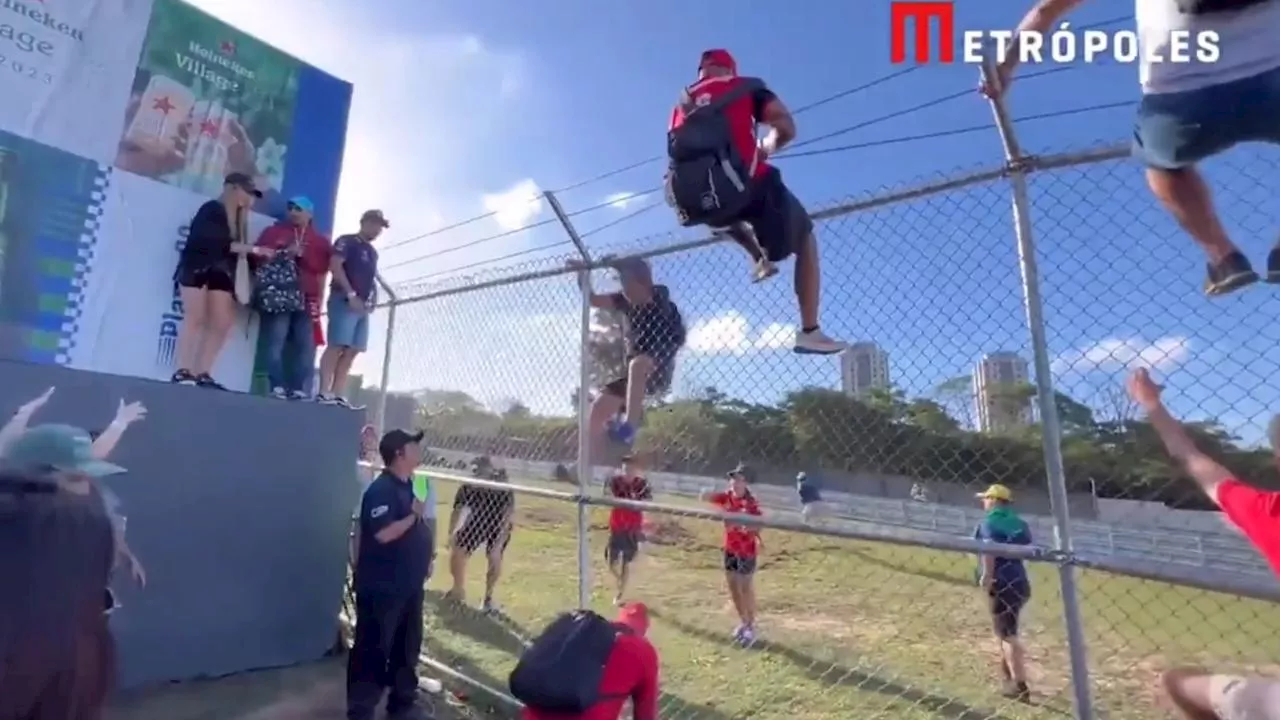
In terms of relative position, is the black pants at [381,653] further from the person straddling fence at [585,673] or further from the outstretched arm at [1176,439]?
the outstretched arm at [1176,439]

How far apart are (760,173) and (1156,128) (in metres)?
1.35

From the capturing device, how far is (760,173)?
10.3ft

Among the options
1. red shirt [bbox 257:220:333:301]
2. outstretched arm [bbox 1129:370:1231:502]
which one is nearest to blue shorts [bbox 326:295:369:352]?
red shirt [bbox 257:220:333:301]

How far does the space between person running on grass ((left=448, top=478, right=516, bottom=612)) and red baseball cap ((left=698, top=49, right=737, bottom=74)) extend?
492cm

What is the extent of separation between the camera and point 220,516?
192 inches

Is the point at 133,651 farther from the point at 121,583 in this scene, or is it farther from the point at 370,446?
the point at 370,446

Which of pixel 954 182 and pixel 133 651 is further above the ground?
pixel 954 182

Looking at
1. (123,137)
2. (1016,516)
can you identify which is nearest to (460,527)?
(123,137)

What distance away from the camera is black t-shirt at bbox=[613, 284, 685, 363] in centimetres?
390

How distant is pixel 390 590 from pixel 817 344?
2622 millimetres

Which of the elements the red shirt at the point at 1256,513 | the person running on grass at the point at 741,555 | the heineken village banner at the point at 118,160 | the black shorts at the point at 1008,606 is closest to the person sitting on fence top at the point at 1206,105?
the red shirt at the point at 1256,513

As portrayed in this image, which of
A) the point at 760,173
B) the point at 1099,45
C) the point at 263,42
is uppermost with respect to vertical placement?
the point at 263,42

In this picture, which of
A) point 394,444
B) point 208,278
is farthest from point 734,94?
point 208,278

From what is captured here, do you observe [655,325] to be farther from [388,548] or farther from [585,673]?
[585,673]
